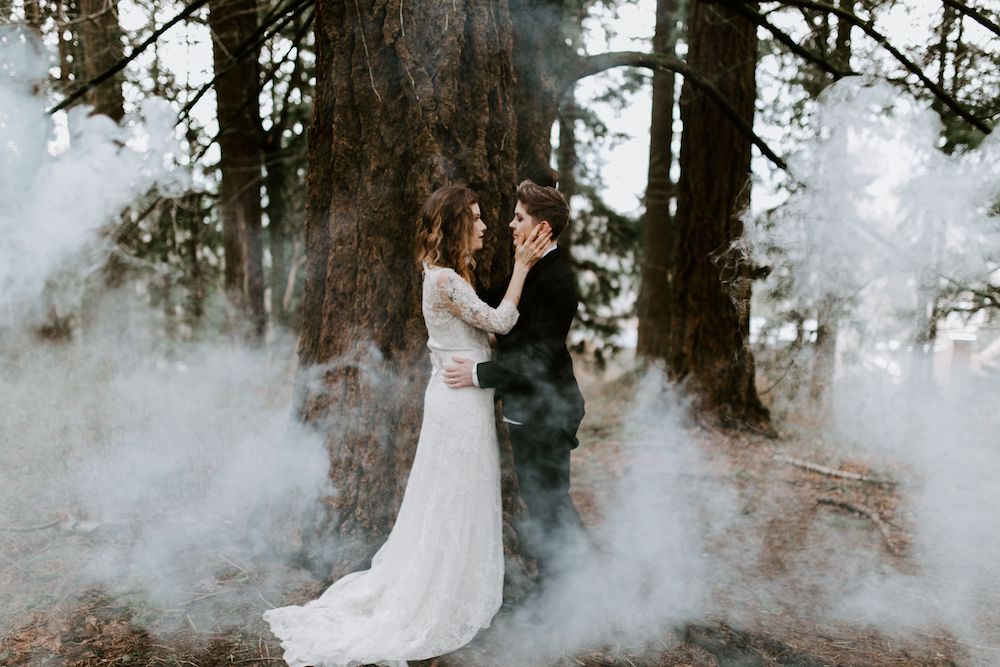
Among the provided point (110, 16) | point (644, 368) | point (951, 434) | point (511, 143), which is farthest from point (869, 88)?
point (110, 16)

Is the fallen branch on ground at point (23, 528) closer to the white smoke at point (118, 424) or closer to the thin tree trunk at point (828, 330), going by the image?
the white smoke at point (118, 424)

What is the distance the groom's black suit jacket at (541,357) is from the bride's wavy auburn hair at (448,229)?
0.41 m

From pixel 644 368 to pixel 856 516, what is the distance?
4.59m

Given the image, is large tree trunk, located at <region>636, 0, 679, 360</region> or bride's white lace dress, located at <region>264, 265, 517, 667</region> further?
large tree trunk, located at <region>636, 0, 679, 360</region>

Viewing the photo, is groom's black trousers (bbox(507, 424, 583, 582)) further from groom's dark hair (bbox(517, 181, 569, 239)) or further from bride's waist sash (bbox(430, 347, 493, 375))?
groom's dark hair (bbox(517, 181, 569, 239))

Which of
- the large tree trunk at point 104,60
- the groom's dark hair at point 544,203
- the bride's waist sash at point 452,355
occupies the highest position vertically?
the large tree trunk at point 104,60

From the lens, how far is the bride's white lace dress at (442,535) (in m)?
3.47

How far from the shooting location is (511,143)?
413cm

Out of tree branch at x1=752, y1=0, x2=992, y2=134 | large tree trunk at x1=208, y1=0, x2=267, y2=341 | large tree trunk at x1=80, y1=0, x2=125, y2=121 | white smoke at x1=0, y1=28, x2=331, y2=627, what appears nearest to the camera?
tree branch at x1=752, y1=0, x2=992, y2=134

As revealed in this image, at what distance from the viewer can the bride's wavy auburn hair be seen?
11.5 feet

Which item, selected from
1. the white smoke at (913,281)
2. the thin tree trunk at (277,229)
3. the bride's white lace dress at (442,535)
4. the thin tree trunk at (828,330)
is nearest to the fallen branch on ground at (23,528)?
the bride's white lace dress at (442,535)

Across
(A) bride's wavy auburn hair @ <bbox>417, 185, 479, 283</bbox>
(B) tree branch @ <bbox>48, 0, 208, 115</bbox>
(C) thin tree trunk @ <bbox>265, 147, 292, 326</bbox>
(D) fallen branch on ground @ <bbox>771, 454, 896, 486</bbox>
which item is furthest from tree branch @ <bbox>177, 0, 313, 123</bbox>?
(D) fallen branch on ground @ <bbox>771, 454, 896, 486</bbox>

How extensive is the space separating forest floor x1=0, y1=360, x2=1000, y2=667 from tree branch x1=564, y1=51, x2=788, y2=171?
2.57 m

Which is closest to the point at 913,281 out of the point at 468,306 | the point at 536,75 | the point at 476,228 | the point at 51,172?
the point at 536,75
